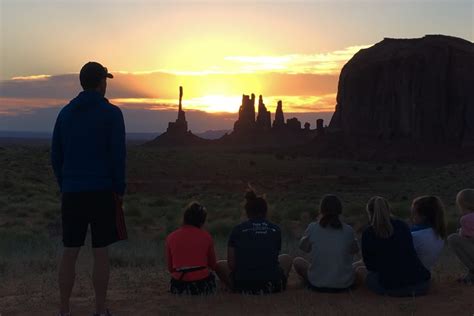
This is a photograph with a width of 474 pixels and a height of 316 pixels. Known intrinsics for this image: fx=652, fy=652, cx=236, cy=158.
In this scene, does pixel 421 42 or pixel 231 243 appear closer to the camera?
pixel 231 243

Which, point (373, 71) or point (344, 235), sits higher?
point (373, 71)

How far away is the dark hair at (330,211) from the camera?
6.61 meters

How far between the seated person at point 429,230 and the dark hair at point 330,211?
2.91 ft

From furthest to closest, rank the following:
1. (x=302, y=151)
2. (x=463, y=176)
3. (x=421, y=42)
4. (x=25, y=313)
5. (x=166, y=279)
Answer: (x=421, y=42)
(x=302, y=151)
(x=463, y=176)
(x=166, y=279)
(x=25, y=313)

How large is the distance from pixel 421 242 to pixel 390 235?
603 mm

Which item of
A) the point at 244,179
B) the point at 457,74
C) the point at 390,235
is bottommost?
the point at 244,179

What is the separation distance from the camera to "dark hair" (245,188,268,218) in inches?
267

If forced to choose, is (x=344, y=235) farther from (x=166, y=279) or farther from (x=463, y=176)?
(x=463, y=176)

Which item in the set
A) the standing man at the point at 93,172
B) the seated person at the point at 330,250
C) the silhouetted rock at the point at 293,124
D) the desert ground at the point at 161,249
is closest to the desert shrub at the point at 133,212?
the desert ground at the point at 161,249

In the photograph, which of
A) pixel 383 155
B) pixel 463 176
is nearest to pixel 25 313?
pixel 463 176

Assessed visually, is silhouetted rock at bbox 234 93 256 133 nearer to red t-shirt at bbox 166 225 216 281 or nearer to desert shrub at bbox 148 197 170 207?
desert shrub at bbox 148 197 170 207

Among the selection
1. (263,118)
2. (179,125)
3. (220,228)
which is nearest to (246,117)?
(263,118)

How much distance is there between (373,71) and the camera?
88312mm

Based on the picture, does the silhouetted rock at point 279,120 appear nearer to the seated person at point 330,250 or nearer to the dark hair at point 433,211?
the dark hair at point 433,211
